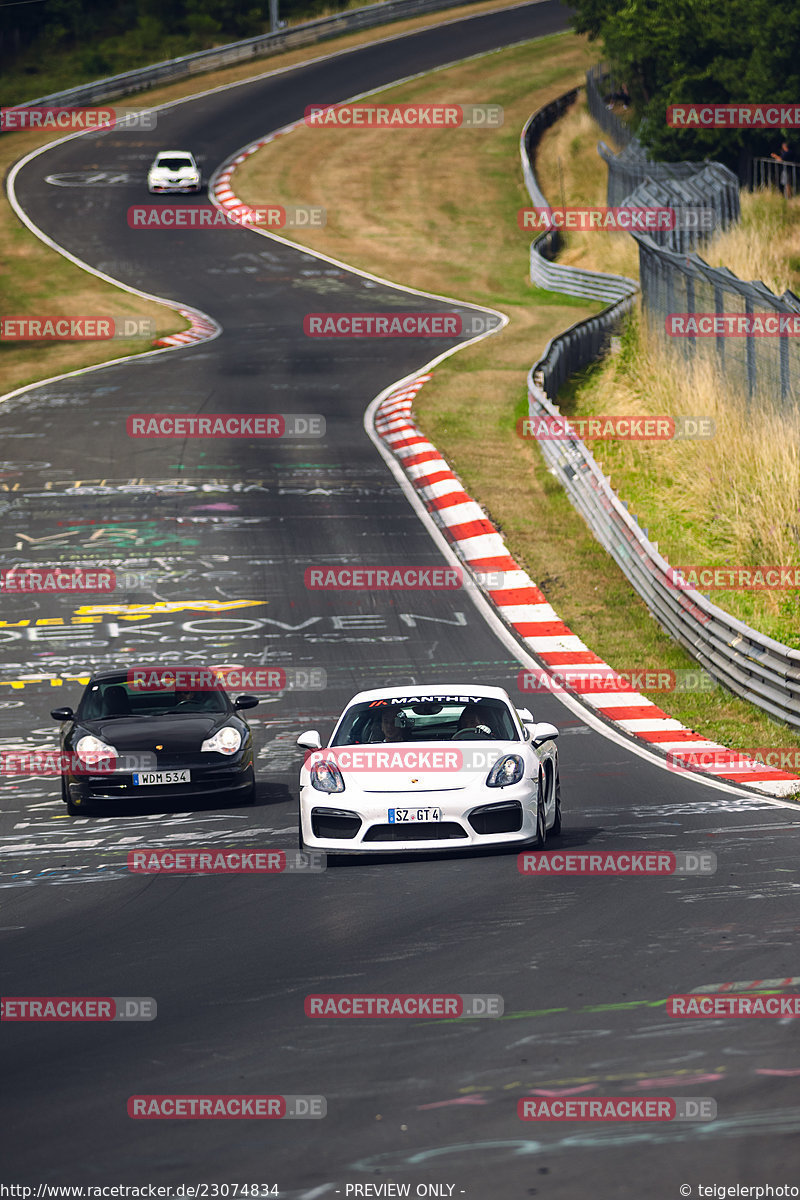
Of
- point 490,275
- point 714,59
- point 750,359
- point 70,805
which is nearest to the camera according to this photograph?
point 70,805

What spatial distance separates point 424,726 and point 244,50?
67474 mm

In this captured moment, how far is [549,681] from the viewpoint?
1992 cm

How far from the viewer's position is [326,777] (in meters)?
12.4

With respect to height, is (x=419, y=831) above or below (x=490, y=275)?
below

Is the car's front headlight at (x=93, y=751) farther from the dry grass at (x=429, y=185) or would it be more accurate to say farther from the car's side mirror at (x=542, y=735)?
the dry grass at (x=429, y=185)

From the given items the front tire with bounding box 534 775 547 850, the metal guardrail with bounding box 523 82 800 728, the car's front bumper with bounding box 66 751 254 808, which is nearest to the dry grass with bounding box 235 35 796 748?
the metal guardrail with bounding box 523 82 800 728

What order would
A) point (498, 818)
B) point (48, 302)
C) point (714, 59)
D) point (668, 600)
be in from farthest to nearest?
point (714, 59), point (48, 302), point (668, 600), point (498, 818)

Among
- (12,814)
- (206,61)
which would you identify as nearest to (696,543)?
(12,814)

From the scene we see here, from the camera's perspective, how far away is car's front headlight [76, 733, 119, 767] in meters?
14.9

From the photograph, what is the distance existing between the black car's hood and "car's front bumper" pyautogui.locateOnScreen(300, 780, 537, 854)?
3.24 meters

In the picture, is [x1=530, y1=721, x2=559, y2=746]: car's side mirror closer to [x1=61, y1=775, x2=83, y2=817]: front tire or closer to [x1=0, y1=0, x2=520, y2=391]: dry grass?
[x1=61, y1=775, x2=83, y2=817]: front tire

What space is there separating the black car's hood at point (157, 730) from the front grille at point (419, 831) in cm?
339

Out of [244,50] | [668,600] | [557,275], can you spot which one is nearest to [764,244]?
[557,275]

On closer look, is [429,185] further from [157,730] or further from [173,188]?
[157,730]
